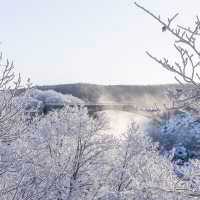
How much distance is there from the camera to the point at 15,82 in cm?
857

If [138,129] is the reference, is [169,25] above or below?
above

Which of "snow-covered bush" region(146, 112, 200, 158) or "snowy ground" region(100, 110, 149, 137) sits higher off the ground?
"snowy ground" region(100, 110, 149, 137)

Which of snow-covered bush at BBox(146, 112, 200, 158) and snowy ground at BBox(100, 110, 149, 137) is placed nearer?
snowy ground at BBox(100, 110, 149, 137)

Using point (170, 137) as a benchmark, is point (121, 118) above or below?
above

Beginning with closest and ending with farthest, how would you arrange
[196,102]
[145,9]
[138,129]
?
[145,9] < [196,102] < [138,129]

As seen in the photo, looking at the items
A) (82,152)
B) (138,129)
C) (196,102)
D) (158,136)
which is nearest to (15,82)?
(196,102)

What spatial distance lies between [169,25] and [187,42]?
243mm

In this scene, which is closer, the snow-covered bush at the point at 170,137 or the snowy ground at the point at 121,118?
the snowy ground at the point at 121,118

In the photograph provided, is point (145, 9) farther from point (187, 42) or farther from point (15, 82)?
point (15, 82)

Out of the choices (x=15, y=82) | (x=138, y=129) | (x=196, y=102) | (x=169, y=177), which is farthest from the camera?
(x=138, y=129)

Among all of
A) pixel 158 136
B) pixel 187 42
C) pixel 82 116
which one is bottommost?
pixel 158 136

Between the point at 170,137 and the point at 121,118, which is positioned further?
the point at 170,137

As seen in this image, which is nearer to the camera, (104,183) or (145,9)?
(145,9)

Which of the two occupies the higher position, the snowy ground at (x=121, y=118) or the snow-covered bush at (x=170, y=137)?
the snowy ground at (x=121, y=118)
